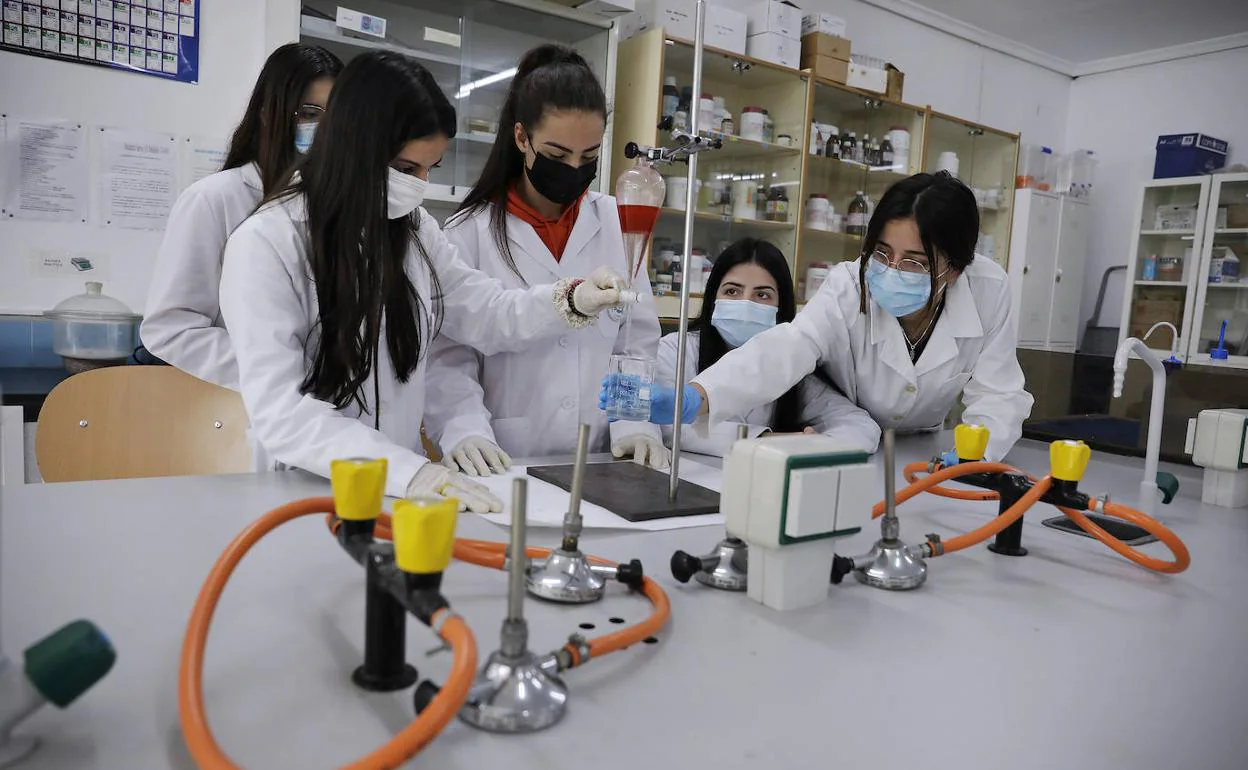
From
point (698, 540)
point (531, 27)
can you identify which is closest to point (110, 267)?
Result: point (531, 27)

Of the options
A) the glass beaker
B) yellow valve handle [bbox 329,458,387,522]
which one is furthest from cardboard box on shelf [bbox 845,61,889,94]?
yellow valve handle [bbox 329,458,387,522]

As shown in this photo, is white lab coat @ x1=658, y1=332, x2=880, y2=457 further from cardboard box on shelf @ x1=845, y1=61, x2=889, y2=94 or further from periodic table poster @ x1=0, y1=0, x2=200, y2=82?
cardboard box on shelf @ x1=845, y1=61, x2=889, y2=94

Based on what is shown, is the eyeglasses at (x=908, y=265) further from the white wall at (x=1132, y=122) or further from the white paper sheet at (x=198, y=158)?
the white wall at (x=1132, y=122)

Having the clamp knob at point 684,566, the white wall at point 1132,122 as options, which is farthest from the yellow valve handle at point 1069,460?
the white wall at point 1132,122

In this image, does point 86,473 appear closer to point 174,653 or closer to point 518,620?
point 174,653

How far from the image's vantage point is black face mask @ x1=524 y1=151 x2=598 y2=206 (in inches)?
A: 59.8

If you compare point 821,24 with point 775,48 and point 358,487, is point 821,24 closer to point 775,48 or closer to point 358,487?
point 775,48

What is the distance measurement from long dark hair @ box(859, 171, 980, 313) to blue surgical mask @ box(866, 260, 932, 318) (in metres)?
Answer: 0.03

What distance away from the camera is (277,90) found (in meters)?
1.58

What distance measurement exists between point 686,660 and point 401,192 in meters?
0.83

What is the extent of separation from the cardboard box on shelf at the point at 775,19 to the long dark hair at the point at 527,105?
2448 mm

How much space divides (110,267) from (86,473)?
1554 mm

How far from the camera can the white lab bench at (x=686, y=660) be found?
50 cm

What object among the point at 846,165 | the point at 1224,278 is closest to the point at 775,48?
the point at 846,165
